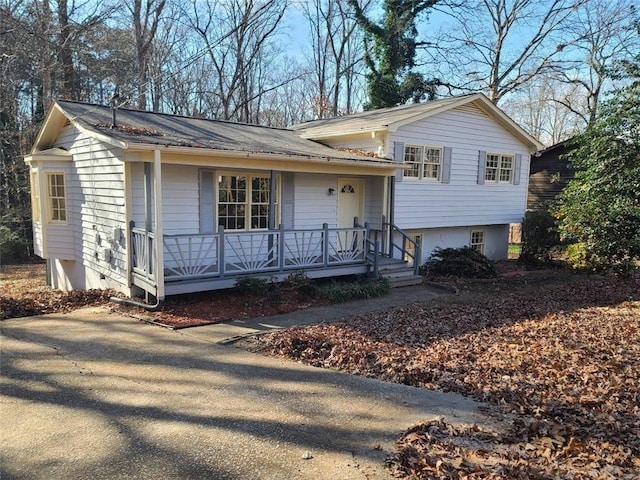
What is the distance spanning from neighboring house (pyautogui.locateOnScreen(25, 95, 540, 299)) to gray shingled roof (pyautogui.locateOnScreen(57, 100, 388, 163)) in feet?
0.19

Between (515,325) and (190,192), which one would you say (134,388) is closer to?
(190,192)

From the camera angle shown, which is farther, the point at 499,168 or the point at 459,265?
the point at 499,168

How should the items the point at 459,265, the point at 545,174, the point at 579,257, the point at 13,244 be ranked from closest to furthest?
the point at 579,257 → the point at 459,265 → the point at 13,244 → the point at 545,174

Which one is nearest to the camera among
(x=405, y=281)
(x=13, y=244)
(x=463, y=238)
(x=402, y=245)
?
(x=405, y=281)

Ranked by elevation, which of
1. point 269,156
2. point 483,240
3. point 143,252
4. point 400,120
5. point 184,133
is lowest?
point 483,240

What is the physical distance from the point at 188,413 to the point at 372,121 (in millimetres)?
10844

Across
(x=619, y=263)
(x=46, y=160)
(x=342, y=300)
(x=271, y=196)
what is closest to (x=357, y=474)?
(x=342, y=300)

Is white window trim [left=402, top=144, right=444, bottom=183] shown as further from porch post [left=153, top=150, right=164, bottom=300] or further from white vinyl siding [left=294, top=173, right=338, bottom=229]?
porch post [left=153, top=150, right=164, bottom=300]

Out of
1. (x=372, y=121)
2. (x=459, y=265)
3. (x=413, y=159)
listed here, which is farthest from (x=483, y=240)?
(x=372, y=121)

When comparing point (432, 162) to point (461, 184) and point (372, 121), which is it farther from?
point (372, 121)

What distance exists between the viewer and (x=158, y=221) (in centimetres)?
816

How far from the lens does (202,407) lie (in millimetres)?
4773

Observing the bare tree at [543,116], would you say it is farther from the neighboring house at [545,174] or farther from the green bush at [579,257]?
the green bush at [579,257]

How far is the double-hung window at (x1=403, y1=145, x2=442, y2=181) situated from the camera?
1359cm
